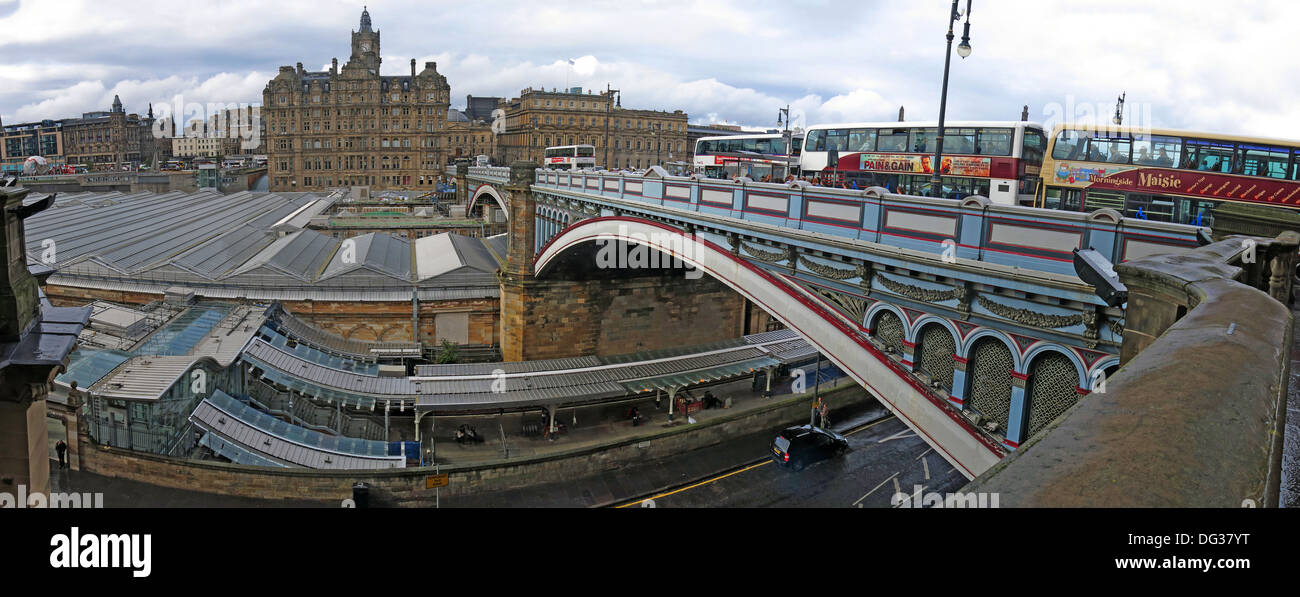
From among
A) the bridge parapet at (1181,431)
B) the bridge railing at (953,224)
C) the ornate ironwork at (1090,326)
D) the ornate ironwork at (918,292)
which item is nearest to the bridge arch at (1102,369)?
the ornate ironwork at (1090,326)

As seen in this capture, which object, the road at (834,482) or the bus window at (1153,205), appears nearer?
the bus window at (1153,205)

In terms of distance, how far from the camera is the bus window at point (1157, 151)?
1459 cm

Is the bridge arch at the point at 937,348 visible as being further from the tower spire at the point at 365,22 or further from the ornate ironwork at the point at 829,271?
the tower spire at the point at 365,22

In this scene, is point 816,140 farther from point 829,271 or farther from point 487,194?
point 487,194

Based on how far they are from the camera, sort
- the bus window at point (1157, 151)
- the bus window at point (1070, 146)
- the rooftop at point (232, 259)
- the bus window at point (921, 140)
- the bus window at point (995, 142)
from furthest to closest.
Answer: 1. the rooftop at point (232, 259)
2. the bus window at point (921, 140)
3. the bus window at point (995, 142)
4. the bus window at point (1070, 146)
5. the bus window at point (1157, 151)

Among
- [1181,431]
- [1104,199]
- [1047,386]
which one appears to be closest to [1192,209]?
[1104,199]

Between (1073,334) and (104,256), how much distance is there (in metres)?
36.3

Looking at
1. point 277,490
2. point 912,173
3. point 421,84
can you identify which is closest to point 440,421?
point 277,490

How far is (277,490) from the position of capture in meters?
17.2

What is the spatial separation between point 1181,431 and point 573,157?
174 ft

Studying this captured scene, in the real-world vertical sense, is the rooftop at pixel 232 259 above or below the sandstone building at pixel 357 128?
below

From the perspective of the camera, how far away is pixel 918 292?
33.2 feet

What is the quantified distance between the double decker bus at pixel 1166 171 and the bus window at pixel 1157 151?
16 mm
